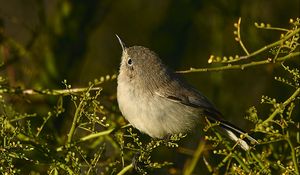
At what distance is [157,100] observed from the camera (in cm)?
382

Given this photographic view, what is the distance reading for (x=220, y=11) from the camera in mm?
5227

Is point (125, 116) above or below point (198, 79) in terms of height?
below

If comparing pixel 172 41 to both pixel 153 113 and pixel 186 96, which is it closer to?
pixel 186 96

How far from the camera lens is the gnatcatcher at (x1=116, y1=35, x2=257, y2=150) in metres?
3.72

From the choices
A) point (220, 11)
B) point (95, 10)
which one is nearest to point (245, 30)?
point (220, 11)

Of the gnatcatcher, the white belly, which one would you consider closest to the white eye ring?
the gnatcatcher

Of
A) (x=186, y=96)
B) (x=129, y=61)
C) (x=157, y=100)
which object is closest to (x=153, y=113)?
(x=157, y=100)

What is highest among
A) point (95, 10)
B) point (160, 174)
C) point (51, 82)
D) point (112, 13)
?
point (112, 13)

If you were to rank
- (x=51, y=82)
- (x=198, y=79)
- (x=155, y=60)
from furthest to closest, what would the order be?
1. (x=198, y=79)
2. (x=51, y=82)
3. (x=155, y=60)

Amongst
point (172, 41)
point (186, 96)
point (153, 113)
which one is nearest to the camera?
point (153, 113)

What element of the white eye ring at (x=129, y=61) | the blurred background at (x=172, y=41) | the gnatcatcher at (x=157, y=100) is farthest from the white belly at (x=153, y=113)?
the blurred background at (x=172, y=41)

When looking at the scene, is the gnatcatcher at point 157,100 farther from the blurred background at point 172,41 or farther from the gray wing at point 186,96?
the blurred background at point 172,41

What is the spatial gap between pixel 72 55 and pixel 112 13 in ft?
7.40

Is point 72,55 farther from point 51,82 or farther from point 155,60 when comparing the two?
point 155,60
